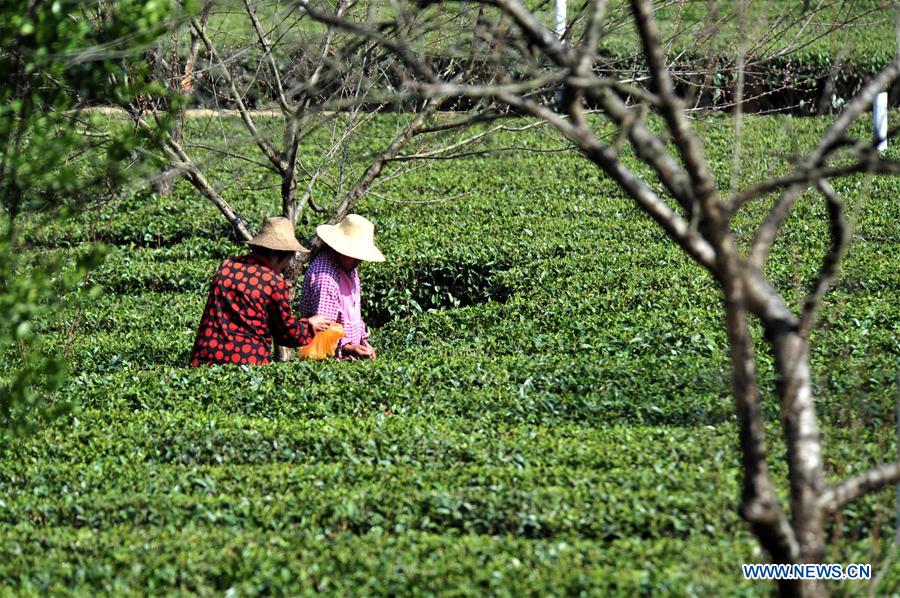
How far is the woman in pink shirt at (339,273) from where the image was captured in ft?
23.9

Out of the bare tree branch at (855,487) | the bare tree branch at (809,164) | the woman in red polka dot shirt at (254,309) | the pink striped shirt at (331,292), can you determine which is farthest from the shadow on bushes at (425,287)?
the bare tree branch at (855,487)

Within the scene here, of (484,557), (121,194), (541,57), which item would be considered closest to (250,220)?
(121,194)

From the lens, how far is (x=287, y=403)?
21.8 feet

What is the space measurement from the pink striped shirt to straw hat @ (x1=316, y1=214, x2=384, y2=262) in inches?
4.6

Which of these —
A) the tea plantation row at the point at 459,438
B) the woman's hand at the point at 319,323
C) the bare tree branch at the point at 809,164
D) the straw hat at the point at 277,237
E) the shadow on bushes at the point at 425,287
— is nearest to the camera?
the bare tree branch at the point at 809,164

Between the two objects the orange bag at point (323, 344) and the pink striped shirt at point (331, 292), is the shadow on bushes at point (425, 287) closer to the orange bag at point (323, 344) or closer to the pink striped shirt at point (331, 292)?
the pink striped shirt at point (331, 292)

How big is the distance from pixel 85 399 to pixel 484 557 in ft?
11.2

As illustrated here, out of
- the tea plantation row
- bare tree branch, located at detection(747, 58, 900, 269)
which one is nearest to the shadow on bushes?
the tea plantation row

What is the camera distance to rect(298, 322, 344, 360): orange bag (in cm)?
730

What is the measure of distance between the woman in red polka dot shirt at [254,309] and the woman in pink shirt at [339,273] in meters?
0.13

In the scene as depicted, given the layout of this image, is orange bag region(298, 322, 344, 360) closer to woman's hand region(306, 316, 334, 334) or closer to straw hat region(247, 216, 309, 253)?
woman's hand region(306, 316, 334, 334)

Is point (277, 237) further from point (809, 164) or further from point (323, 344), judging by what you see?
point (809, 164)

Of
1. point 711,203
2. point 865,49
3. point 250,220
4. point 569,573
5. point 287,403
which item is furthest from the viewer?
point 865,49

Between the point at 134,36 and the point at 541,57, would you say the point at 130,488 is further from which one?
the point at 541,57
